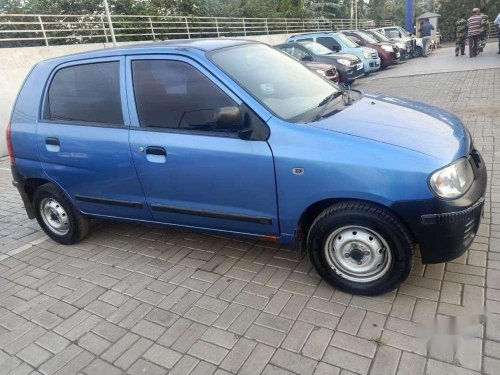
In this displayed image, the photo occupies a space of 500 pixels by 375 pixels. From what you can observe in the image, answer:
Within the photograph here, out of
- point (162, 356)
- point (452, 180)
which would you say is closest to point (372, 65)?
point (452, 180)

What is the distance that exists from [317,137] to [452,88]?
336 inches

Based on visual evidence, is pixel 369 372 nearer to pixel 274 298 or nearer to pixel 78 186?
pixel 274 298

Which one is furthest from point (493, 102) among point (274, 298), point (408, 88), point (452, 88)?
point (274, 298)

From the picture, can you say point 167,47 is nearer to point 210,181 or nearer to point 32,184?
point 210,181

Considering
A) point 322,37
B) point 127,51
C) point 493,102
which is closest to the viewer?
point 127,51

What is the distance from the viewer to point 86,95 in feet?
11.9

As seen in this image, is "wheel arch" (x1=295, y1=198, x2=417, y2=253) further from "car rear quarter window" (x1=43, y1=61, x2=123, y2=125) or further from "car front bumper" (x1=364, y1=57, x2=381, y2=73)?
"car front bumper" (x1=364, y1=57, x2=381, y2=73)

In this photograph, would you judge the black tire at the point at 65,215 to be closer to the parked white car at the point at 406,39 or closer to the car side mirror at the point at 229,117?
the car side mirror at the point at 229,117

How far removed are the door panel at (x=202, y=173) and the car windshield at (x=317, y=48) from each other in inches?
412

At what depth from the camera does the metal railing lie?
10.9 metres

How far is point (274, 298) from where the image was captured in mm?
2949

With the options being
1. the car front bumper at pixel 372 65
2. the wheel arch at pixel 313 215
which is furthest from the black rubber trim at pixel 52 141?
the car front bumper at pixel 372 65

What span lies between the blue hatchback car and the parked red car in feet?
43.5

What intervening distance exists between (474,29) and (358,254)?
15108mm
